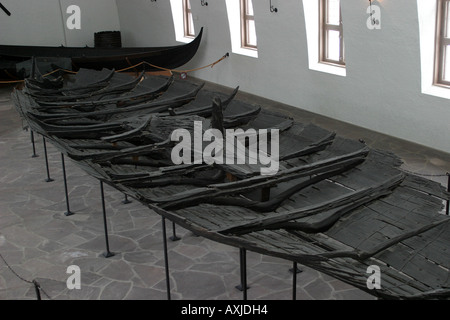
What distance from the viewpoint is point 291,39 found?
430 inches

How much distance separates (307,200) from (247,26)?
8.82 m

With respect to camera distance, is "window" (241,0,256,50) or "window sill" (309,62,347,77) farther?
"window" (241,0,256,50)

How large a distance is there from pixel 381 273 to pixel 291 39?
26.3ft

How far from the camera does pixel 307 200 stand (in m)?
4.53

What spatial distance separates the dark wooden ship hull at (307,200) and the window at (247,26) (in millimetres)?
6855

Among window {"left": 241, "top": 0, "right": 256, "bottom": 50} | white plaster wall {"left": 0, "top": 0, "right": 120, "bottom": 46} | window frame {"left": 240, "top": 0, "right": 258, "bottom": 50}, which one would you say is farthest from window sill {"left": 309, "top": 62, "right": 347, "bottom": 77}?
white plaster wall {"left": 0, "top": 0, "right": 120, "bottom": 46}

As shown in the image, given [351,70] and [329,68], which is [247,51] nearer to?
[329,68]

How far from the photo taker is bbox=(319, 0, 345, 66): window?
1033cm

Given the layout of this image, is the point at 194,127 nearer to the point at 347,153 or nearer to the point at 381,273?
the point at 347,153

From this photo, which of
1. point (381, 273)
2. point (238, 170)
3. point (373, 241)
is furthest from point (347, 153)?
point (381, 273)

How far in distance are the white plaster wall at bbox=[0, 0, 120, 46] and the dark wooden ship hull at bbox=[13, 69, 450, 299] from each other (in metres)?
11.4

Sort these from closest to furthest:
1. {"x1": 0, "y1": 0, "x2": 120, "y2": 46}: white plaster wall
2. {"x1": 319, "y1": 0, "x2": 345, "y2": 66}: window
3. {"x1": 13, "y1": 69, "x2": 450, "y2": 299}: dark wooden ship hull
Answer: {"x1": 13, "y1": 69, "x2": 450, "y2": 299}: dark wooden ship hull → {"x1": 319, "y1": 0, "x2": 345, "y2": 66}: window → {"x1": 0, "y1": 0, "x2": 120, "y2": 46}: white plaster wall

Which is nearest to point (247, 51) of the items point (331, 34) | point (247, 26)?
point (247, 26)

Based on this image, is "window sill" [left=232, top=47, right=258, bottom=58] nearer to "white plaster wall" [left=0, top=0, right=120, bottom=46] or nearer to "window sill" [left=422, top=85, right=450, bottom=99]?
"window sill" [left=422, top=85, right=450, bottom=99]
